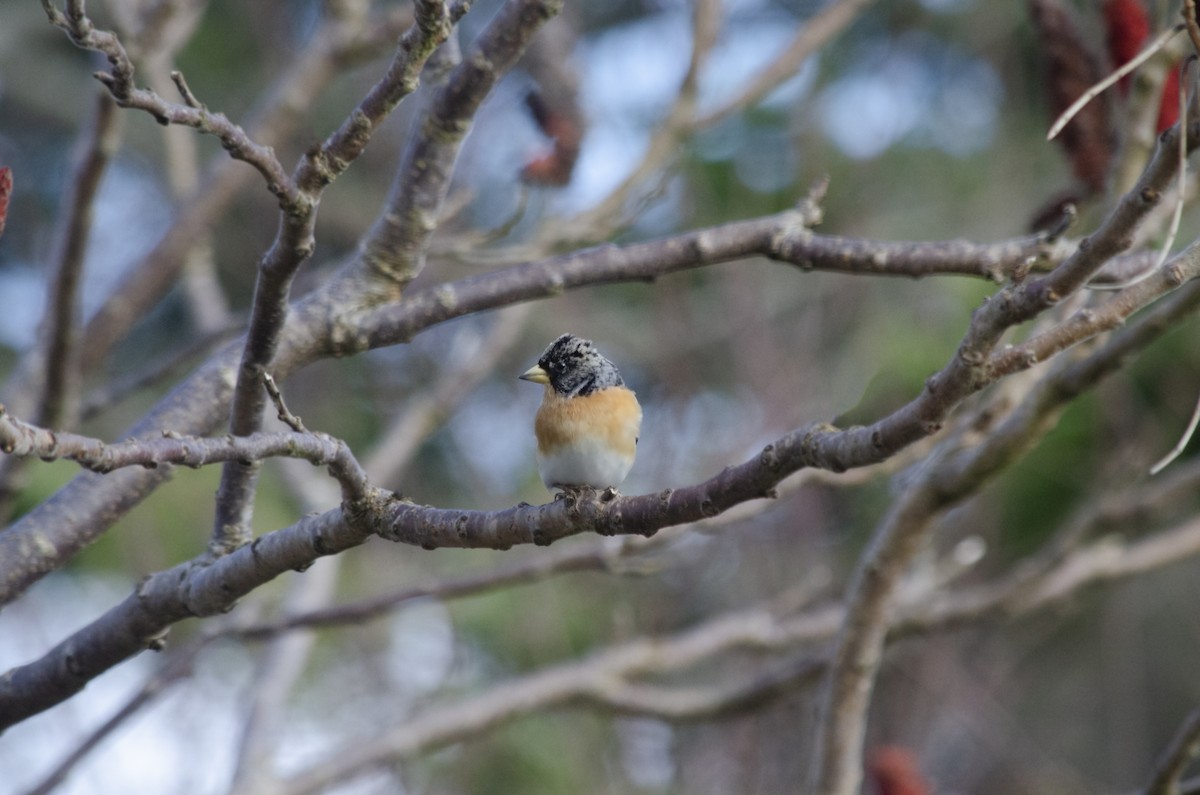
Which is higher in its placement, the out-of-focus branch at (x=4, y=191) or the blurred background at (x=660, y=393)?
the blurred background at (x=660, y=393)

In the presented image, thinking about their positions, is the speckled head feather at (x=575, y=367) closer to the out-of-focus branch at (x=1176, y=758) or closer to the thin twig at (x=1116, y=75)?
the thin twig at (x=1116, y=75)

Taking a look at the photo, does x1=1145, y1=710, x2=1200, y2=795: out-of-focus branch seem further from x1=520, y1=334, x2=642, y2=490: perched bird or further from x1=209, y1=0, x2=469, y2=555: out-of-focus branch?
x1=209, y1=0, x2=469, y2=555: out-of-focus branch

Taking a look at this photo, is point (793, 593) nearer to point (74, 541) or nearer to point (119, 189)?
point (74, 541)

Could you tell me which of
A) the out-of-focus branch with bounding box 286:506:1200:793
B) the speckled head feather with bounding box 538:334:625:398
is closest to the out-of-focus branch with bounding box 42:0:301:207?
the speckled head feather with bounding box 538:334:625:398

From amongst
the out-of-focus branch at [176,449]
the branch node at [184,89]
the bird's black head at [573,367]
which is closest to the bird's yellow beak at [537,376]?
the bird's black head at [573,367]

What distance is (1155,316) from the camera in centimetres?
233

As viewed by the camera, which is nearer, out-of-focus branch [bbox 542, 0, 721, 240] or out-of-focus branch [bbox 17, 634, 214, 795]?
out-of-focus branch [bbox 17, 634, 214, 795]

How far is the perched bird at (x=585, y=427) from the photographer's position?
229 centimetres

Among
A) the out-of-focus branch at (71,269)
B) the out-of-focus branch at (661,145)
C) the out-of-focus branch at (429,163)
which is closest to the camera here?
the out-of-focus branch at (429,163)

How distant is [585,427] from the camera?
232 centimetres

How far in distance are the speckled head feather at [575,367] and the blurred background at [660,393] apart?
48 centimetres

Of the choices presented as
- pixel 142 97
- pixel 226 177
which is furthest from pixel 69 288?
pixel 142 97

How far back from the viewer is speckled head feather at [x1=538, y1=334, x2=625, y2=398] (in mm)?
2582

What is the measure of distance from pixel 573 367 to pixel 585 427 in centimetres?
33
